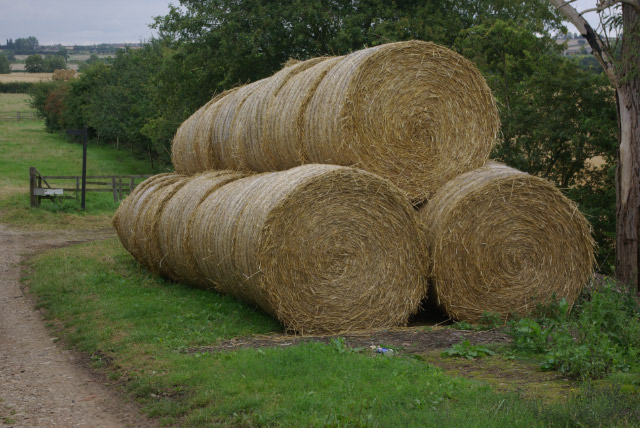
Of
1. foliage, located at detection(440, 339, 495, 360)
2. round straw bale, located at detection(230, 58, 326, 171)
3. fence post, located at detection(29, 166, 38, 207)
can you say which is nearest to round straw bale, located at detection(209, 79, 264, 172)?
round straw bale, located at detection(230, 58, 326, 171)

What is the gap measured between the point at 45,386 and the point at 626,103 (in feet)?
28.0

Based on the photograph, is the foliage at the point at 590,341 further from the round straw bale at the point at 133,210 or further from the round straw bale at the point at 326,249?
the round straw bale at the point at 133,210

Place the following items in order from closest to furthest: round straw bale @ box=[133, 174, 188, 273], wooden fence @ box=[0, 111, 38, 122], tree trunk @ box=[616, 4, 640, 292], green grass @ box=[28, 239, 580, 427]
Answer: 1. green grass @ box=[28, 239, 580, 427]
2. tree trunk @ box=[616, 4, 640, 292]
3. round straw bale @ box=[133, 174, 188, 273]
4. wooden fence @ box=[0, 111, 38, 122]

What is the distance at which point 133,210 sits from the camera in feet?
44.8

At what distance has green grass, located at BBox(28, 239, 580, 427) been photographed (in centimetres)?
543

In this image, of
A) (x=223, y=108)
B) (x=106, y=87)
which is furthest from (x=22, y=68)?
(x=223, y=108)

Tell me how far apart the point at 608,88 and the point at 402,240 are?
9171 millimetres

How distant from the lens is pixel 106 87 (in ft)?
152

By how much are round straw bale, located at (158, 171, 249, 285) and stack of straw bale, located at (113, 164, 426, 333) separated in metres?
1.35

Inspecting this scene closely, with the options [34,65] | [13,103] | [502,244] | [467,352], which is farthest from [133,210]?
[34,65]

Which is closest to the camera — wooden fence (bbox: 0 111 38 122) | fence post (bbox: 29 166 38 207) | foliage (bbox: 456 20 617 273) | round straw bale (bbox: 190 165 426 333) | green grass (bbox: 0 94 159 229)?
round straw bale (bbox: 190 165 426 333)

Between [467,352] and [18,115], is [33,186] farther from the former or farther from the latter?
[18,115]

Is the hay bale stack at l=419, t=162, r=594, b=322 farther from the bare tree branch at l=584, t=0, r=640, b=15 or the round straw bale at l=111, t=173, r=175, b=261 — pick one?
the round straw bale at l=111, t=173, r=175, b=261

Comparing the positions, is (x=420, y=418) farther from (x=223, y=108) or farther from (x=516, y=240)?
(x=223, y=108)
